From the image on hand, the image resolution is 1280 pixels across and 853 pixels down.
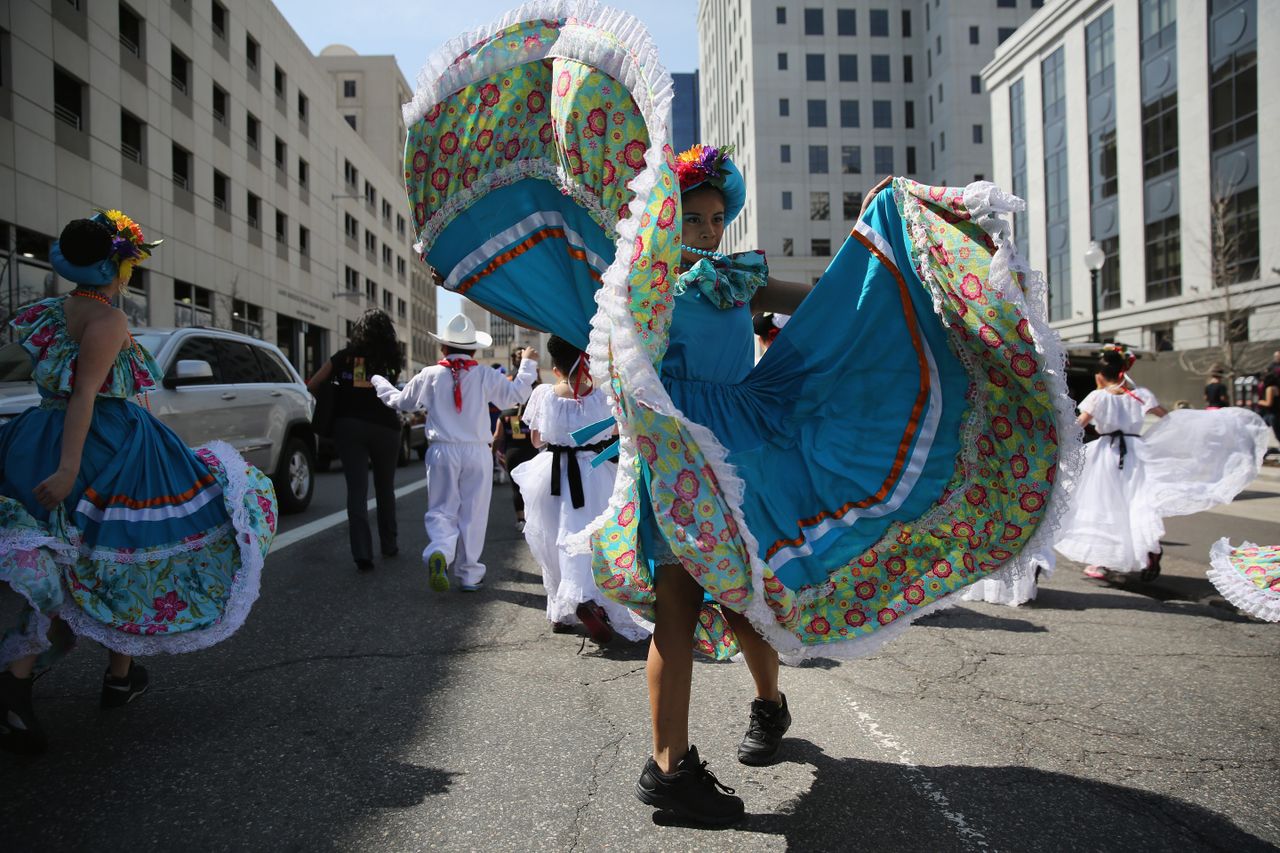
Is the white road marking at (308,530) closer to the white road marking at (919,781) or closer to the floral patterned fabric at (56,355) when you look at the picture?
the floral patterned fabric at (56,355)

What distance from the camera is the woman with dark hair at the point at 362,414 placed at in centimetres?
629

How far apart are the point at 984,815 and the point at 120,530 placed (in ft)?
10.5

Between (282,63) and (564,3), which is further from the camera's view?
(282,63)

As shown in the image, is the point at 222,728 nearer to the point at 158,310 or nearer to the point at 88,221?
the point at 88,221

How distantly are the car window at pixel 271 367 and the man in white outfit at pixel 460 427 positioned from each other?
12.9ft

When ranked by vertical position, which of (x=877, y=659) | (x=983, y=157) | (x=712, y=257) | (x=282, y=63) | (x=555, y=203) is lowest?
(x=877, y=659)

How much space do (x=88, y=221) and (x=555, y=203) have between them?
6.46 feet

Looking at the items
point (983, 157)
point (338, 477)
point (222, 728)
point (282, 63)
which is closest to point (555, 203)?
point (222, 728)

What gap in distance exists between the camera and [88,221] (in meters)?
3.29

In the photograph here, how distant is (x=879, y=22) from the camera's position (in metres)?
57.8

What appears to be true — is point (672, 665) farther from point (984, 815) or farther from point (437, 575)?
point (437, 575)

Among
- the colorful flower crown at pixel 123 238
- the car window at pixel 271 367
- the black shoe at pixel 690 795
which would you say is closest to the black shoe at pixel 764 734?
the black shoe at pixel 690 795

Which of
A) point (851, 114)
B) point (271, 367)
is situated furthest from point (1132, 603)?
point (851, 114)

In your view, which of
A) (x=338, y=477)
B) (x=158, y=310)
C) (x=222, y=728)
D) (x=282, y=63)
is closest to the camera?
(x=222, y=728)
